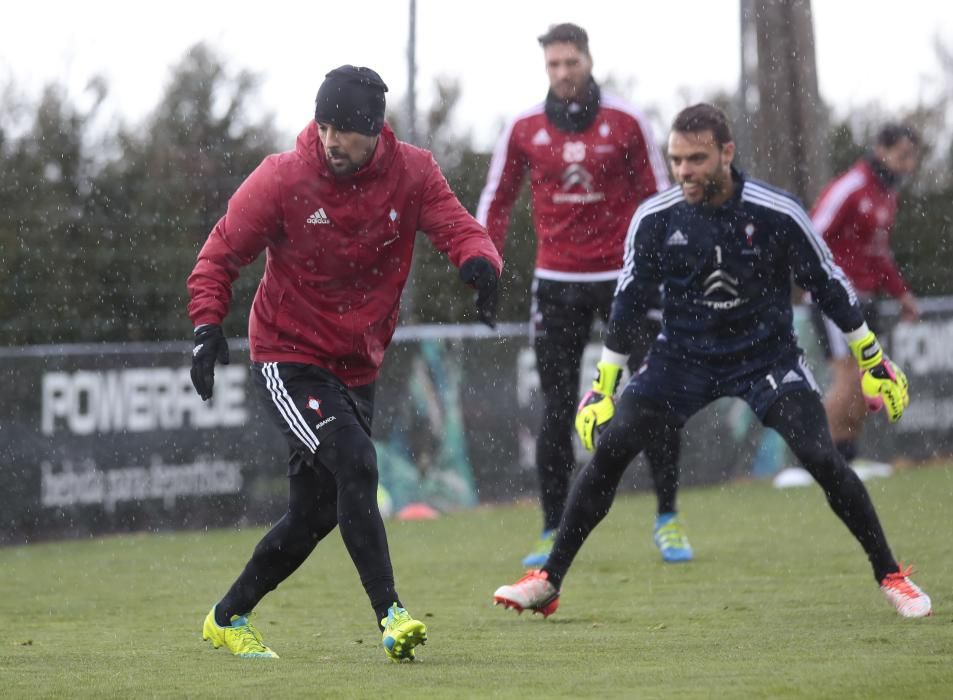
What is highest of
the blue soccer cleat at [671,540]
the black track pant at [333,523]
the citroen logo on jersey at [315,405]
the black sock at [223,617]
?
the citroen logo on jersey at [315,405]

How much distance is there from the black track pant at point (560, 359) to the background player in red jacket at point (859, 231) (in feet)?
9.50

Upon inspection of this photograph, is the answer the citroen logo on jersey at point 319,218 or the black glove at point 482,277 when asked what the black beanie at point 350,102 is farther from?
the black glove at point 482,277

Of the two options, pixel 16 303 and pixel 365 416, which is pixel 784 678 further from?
pixel 16 303

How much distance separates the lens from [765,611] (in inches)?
272

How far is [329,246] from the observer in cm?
593

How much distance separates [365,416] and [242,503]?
535 centimetres

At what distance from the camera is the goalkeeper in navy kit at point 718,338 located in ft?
21.9

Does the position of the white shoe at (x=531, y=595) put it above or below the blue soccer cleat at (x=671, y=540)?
above

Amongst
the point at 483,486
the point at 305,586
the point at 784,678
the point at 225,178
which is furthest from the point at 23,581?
Result: the point at 784,678

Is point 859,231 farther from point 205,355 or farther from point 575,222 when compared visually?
point 205,355

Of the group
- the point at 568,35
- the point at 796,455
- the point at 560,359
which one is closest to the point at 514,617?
the point at 796,455

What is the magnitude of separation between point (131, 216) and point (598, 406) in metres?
4.68

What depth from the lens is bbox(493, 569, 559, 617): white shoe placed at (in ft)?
21.7

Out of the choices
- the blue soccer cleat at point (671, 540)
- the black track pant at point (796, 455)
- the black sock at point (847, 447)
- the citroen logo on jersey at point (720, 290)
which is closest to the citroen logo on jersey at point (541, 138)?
the blue soccer cleat at point (671, 540)
